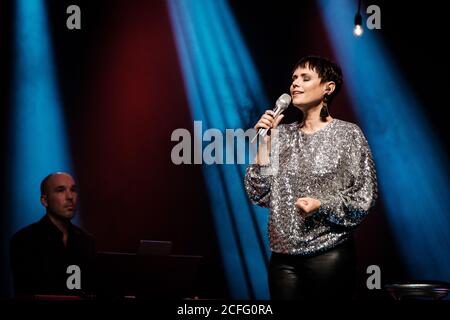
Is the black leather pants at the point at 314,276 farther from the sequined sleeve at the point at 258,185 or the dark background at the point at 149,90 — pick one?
the dark background at the point at 149,90

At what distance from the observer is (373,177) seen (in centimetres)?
258

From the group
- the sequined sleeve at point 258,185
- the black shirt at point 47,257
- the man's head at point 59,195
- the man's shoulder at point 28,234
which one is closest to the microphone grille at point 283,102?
the sequined sleeve at point 258,185

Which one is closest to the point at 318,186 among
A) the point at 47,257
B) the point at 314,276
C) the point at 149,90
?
the point at 314,276

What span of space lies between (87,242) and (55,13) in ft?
6.14

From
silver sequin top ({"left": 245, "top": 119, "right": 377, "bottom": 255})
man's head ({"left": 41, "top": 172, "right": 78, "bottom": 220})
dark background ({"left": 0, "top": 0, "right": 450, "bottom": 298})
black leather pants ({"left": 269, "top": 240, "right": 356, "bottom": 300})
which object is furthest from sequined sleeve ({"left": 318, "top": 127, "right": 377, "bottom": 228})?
man's head ({"left": 41, "top": 172, "right": 78, "bottom": 220})

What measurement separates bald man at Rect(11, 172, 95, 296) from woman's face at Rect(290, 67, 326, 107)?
2.23m

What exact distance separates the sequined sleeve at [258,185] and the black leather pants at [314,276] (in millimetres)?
314

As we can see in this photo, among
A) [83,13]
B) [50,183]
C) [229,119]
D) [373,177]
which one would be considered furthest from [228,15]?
[373,177]

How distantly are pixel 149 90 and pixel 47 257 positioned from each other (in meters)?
1.56

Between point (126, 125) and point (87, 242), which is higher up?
point (126, 125)

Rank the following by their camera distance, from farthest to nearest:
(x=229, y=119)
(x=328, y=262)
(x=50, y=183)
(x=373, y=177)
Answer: (x=229, y=119)
(x=50, y=183)
(x=373, y=177)
(x=328, y=262)

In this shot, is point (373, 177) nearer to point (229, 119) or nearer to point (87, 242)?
point (229, 119)

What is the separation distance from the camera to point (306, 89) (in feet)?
8.92

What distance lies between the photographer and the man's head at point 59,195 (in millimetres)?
4586
